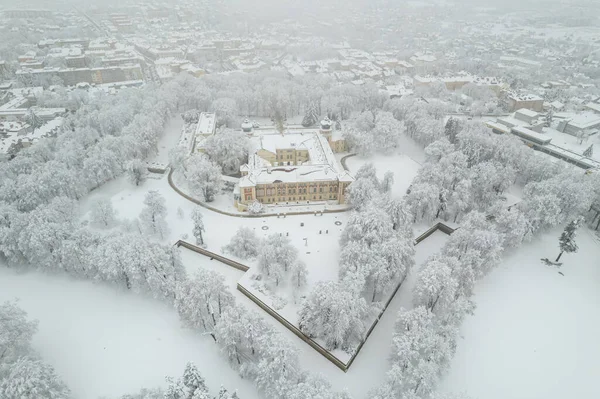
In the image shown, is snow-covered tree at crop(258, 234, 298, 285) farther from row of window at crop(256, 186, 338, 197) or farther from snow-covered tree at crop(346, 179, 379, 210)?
snow-covered tree at crop(346, 179, 379, 210)

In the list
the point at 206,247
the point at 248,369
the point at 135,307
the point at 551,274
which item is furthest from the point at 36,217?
the point at 551,274

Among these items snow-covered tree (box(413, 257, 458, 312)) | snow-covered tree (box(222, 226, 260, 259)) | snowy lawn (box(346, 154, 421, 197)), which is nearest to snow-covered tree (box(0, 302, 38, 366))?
snow-covered tree (box(222, 226, 260, 259))

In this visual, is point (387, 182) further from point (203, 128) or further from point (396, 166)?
point (203, 128)

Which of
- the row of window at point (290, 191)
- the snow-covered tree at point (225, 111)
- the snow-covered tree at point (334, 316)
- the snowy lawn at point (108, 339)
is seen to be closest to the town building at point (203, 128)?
the snow-covered tree at point (225, 111)

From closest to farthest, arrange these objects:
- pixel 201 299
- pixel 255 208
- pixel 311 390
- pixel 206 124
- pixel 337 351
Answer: pixel 311 390 → pixel 201 299 → pixel 337 351 → pixel 255 208 → pixel 206 124

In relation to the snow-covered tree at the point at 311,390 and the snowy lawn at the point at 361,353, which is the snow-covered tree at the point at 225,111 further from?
the snow-covered tree at the point at 311,390

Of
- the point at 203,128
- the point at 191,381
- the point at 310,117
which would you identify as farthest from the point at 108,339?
the point at 310,117
